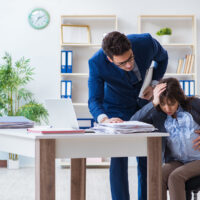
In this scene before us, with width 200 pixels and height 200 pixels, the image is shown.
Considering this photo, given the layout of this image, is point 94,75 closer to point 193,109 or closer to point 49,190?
point 193,109

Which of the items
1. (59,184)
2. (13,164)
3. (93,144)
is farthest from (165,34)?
(93,144)

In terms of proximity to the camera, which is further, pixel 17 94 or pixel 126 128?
pixel 17 94

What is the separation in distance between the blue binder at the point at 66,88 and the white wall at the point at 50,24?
0.23 meters

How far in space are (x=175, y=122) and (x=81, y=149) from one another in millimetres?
744

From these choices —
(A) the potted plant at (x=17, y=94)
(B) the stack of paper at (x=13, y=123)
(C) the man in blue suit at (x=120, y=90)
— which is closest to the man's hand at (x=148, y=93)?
(C) the man in blue suit at (x=120, y=90)

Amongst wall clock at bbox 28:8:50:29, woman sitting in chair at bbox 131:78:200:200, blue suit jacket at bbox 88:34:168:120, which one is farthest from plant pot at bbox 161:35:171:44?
woman sitting in chair at bbox 131:78:200:200

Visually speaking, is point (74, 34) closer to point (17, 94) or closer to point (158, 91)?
point (17, 94)

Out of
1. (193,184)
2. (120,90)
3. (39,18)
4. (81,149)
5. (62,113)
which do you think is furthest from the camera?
(39,18)

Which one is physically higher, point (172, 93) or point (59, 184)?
point (172, 93)

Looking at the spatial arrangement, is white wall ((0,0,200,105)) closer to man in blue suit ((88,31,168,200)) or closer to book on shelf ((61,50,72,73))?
book on shelf ((61,50,72,73))

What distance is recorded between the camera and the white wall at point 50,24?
546 cm

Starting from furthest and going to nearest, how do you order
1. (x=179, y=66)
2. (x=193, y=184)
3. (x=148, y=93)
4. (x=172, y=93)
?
(x=179, y=66) → (x=148, y=93) → (x=172, y=93) → (x=193, y=184)

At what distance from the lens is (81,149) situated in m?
1.73

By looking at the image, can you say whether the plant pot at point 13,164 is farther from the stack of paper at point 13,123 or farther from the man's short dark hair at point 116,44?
the man's short dark hair at point 116,44
